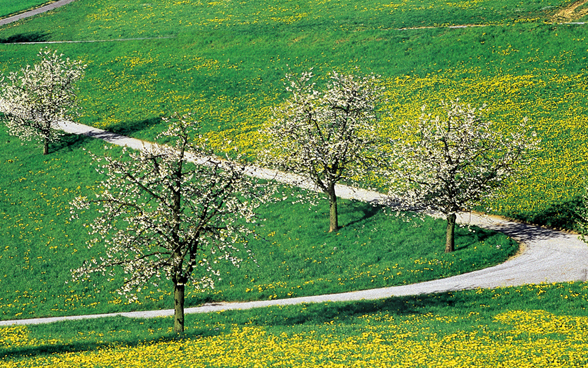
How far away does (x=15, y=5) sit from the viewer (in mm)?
111812

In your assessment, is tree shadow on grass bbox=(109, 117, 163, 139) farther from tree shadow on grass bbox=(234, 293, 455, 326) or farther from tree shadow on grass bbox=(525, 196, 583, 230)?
tree shadow on grass bbox=(525, 196, 583, 230)

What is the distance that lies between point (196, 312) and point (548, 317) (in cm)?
1843

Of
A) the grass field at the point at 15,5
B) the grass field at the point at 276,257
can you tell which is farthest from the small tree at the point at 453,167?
the grass field at the point at 15,5

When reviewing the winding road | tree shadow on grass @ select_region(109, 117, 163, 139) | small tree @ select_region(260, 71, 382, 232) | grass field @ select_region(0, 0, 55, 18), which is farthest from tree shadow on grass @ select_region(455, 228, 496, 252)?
grass field @ select_region(0, 0, 55, 18)

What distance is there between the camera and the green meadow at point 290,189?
23.7 metres

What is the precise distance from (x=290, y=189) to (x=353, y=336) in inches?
→ 932

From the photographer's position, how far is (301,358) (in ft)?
68.0

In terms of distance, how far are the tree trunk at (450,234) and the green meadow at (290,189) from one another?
612mm

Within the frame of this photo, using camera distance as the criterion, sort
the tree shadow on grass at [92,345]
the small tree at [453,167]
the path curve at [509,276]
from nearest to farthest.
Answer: the tree shadow on grass at [92,345] < the path curve at [509,276] < the small tree at [453,167]

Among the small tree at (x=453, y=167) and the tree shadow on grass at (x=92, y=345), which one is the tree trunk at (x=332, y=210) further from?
the tree shadow on grass at (x=92, y=345)

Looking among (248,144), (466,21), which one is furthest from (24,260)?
(466,21)

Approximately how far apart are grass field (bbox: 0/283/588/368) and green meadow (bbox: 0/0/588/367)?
0.14 meters

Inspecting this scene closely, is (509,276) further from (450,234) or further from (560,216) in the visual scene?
(560,216)

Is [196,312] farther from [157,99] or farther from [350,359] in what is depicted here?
[157,99]
